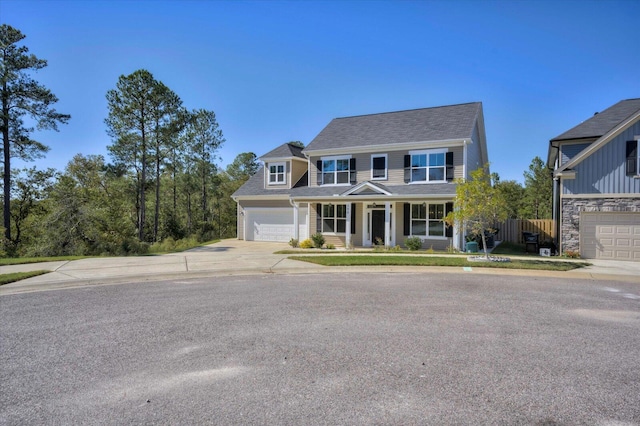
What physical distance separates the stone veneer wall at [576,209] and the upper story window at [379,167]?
894 cm

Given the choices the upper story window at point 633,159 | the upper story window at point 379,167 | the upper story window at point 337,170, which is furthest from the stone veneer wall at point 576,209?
the upper story window at point 337,170

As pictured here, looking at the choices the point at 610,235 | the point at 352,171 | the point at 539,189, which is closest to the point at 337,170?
the point at 352,171

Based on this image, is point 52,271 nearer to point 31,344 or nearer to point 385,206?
point 31,344

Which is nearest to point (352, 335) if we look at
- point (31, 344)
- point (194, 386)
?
point (194, 386)

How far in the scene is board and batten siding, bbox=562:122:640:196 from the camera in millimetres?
15203

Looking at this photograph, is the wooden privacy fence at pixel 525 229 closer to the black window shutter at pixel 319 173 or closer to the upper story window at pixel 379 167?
the upper story window at pixel 379 167

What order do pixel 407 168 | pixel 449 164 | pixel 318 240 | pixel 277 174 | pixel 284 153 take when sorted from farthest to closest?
pixel 277 174 → pixel 284 153 → pixel 318 240 → pixel 407 168 → pixel 449 164

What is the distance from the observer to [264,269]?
498 inches

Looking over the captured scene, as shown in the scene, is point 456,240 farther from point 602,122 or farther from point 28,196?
point 28,196

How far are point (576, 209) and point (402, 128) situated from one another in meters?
10.1

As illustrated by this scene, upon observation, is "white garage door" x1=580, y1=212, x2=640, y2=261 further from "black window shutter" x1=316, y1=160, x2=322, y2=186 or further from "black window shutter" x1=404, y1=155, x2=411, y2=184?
"black window shutter" x1=316, y1=160, x2=322, y2=186

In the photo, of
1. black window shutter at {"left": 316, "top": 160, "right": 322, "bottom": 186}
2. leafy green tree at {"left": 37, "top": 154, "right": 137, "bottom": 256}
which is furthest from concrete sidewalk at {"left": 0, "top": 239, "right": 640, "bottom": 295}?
black window shutter at {"left": 316, "top": 160, "right": 322, "bottom": 186}

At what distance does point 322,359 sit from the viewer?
188 inches

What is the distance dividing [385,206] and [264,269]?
966 centimetres
